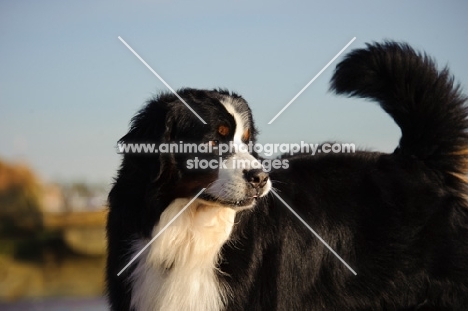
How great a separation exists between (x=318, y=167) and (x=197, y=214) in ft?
3.71

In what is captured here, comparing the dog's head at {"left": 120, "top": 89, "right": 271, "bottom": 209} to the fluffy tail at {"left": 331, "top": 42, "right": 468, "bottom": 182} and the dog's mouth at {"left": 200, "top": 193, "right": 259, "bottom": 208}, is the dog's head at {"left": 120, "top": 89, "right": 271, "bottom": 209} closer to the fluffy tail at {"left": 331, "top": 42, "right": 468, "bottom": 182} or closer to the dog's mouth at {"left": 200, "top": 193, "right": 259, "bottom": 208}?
the dog's mouth at {"left": 200, "top": 193, "right": 259, "bottom": 208}

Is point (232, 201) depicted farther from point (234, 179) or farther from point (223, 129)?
point (223, 129)

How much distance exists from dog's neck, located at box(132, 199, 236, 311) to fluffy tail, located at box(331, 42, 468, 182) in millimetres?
1728

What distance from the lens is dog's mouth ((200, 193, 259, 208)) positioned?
3.97 metres

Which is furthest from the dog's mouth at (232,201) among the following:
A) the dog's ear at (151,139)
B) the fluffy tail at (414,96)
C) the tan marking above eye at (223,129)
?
the fluffy tail at (414,96)

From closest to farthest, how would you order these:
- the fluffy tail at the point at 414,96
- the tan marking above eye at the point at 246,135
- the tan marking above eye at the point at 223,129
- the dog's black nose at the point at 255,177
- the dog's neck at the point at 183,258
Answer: the dog's black nose at the point at 255,177 < the dog's neck at the point at 183,258 < the tan marking above eye at the point at 223,129 < the tan marking above eye at the point at 246,135 < the fluffy tail at the point at 414,96

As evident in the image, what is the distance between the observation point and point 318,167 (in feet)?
15.8

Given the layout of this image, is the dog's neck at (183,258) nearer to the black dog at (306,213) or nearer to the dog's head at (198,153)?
the black dog at (306,213)

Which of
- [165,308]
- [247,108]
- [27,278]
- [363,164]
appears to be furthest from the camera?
[27,278]

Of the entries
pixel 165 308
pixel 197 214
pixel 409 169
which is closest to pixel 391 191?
pixel 409 169

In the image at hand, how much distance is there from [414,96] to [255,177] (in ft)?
6.10

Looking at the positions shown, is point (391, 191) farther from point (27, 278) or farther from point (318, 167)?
point (27, 278)

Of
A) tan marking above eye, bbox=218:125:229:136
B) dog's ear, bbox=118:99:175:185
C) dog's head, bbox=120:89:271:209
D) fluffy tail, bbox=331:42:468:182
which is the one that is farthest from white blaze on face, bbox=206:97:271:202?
fluffy tail, bbox=331:42:468:182

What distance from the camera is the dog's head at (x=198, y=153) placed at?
3969 millimetres
